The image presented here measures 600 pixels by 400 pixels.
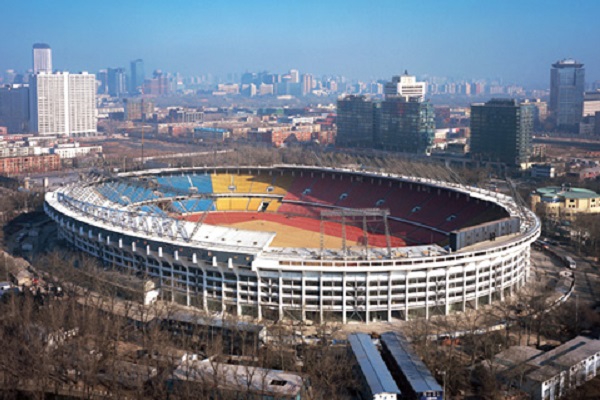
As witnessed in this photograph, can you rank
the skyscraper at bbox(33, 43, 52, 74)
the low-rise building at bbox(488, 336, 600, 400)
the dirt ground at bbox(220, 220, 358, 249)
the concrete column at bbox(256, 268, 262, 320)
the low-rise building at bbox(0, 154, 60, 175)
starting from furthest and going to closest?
the skyscraper at bbox(33, 43, 52, 74)
the low-rise building at bbox(0, 154, 60, 175)
the dirt ground at bbox(220, 220, 358, 249)
the concrete column at bbox(256, 268, 262, 320)
the low-rise building at bbox(488, 336, 600, 400)

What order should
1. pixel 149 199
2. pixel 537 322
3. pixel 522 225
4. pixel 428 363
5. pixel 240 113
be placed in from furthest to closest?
pixel 240 113, pixel 149 199, pixel 522 225, pixel 537 322, pixel 428 363

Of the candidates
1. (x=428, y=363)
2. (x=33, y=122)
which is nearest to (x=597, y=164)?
(x=428, y=363)

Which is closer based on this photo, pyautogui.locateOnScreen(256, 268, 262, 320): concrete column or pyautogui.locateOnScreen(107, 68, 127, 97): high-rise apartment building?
pyautogui.locateOnScreen(256, 268, 262, 320): concrete column

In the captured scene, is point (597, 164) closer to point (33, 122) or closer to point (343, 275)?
point (343, 275)

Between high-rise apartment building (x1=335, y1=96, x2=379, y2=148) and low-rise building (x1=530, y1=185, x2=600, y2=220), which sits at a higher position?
high-rise apartment building (x1=335, y1=96, x2=379, y2=148)

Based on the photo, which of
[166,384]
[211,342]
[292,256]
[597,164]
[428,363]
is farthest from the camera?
[597,164]

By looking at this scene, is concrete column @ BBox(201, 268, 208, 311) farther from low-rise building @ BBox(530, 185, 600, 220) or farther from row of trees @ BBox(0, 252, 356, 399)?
low-rise building @ BBox(530, 185, 600, 220)

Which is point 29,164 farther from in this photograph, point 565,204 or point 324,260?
point 324,260

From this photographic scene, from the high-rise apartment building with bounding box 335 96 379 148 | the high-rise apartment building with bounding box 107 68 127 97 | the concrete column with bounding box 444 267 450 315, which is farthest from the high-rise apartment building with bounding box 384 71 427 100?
the high-rise apartment building with bounding box 107 68 127 97
